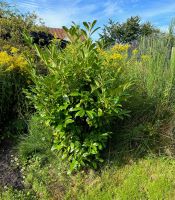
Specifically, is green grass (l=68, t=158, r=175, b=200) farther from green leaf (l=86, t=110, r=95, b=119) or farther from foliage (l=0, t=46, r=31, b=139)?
foliage (l=0, t=46, r=31, b=139)

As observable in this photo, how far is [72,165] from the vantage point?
357 cm

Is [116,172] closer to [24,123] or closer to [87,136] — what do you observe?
[87,136]

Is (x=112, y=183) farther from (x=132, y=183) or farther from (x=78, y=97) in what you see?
(x=78, y=97)

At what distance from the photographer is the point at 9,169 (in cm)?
397

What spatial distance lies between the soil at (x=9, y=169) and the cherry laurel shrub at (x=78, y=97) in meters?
0.63

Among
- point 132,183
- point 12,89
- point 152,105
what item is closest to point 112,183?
point 132,183

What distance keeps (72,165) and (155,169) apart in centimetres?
98

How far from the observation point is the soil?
3678 mm

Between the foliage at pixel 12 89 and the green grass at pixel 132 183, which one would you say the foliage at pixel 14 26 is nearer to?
the foliage at pixel 12 89

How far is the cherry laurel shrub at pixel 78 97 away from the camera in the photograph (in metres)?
3.37

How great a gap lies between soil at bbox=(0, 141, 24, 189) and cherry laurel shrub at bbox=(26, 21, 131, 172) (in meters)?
0.63

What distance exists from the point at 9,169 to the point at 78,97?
139 centimetres

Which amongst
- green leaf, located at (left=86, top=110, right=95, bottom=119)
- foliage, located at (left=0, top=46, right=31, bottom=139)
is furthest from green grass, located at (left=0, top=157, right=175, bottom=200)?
foliage, located at (left=0, top=46, right=31, bottom=139)

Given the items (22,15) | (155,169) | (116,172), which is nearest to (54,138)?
(116,172)
